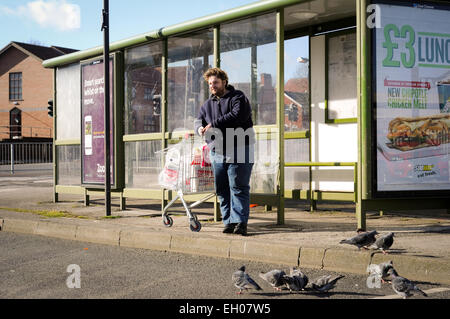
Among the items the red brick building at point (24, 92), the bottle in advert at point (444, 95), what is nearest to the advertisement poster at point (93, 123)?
the bottle in advert at point (444, 95)

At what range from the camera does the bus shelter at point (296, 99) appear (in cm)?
658

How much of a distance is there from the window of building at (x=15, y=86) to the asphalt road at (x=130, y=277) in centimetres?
4360

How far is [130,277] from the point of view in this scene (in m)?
5.09

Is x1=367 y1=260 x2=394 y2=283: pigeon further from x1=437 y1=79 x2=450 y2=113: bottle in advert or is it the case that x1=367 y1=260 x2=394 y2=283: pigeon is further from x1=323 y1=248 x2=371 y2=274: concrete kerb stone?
x1=437 y1=79 x2=450 y2=113: bottle in advert

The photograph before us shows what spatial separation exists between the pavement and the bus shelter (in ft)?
1.37

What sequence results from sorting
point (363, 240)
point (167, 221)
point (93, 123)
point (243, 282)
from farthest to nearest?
point (93, 123)
point (167, 221)
point (363, 240)
point (243, 282)

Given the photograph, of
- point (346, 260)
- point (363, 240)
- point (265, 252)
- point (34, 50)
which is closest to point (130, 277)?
point (265, 252)

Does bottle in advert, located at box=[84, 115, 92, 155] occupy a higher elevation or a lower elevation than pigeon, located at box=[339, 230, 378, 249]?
higher

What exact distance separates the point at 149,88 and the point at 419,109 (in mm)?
Result: 4756

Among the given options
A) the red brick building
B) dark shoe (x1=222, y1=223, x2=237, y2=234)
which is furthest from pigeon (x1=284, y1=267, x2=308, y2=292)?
the red brick building

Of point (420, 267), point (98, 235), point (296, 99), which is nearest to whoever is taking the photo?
point (420, 267)

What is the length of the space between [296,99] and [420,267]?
5179 mm

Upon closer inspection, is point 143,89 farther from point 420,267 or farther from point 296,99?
point 420,267

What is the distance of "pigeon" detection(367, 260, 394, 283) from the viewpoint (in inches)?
183
